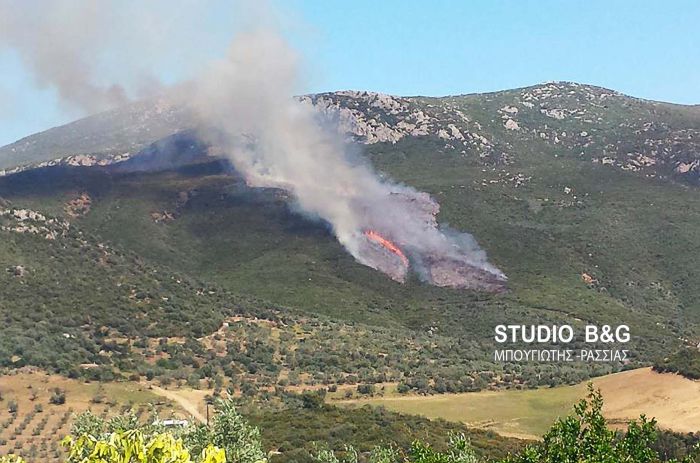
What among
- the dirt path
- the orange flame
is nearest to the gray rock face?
the orange flame

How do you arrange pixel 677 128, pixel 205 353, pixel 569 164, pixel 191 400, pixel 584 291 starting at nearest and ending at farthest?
pixel 191 400, pixel 205 353, pixel 584 291, pixel 569 164, pixel 677 128

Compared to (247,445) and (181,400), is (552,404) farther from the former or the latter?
(247,445)

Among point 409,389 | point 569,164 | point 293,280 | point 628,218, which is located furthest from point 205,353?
point 569,164

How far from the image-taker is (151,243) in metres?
131

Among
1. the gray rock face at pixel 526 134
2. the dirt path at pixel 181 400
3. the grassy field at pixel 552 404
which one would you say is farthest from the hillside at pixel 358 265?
the grassy field at pixel 552 404

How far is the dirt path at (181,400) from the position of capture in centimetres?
5350

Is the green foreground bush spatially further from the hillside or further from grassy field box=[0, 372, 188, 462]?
the hillside

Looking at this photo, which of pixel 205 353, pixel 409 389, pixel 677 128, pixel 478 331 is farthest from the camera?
pixel 677 128

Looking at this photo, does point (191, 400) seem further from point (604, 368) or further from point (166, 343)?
point (604, 368)

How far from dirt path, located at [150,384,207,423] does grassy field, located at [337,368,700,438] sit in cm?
1370

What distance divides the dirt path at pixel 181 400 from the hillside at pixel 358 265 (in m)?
4.54

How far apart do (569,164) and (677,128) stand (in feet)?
114

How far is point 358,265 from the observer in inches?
5002

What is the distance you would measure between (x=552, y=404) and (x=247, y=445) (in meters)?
44.6
